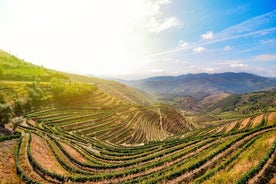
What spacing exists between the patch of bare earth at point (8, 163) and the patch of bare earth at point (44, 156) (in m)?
4.35

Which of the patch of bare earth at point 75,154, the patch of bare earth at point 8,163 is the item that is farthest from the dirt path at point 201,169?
the patch of bare earth at point 8,163

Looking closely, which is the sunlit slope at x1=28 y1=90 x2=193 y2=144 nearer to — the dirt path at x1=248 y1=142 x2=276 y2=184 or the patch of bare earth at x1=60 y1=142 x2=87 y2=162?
the patch of bare earth at x1=60 y1=142 x2=87 y2=162

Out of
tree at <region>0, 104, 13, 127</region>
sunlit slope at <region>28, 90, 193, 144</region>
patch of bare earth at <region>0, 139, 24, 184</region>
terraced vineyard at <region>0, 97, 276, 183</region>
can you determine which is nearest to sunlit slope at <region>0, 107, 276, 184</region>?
terraced vineyard at <region>0, 97, 276, 183</region>

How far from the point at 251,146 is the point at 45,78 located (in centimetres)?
13620

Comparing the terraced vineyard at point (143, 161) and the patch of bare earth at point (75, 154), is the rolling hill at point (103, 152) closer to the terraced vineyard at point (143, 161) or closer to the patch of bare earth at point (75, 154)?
the terraced vineyard at point (143, 161)

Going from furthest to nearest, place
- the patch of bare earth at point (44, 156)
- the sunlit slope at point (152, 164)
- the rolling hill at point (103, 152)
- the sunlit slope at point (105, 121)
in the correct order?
the sunlit slope at point (105, 121) → the patch of bare earth at point (44, 156) → the rolling hill at point (103, 152) → the sunlit slope at point (152, 164)

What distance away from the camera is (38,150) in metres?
50.5

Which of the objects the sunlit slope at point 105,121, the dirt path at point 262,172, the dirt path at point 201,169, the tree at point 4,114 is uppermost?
the tree at point 4,114

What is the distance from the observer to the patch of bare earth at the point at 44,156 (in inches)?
1731

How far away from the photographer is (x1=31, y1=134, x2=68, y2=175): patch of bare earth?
43969 millimetres

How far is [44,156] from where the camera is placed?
49.1 metres

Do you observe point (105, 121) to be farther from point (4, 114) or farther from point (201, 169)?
point (201, 169)

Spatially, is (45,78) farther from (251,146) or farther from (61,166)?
(251,146)

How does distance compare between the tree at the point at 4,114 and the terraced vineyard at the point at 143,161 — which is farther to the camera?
the tree at the point at 4,114
